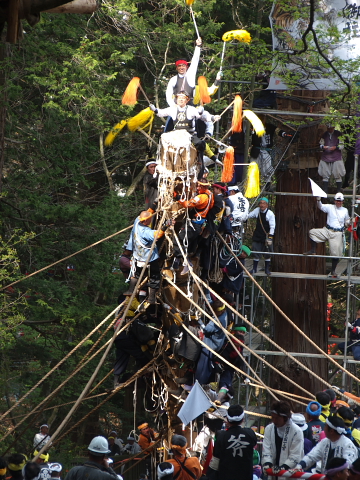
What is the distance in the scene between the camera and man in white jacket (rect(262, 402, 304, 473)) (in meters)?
7.25

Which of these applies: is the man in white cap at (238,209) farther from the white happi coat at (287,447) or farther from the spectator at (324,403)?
the white happi coat at (287,447)

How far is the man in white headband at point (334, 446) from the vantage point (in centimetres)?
663

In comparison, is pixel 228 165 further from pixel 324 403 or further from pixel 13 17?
pixel 13 17

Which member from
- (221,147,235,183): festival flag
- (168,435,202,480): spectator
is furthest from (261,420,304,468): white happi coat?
(221,147,235,183): festival flag

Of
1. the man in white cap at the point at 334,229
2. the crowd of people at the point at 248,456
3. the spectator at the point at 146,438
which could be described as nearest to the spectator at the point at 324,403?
the crowd of people at the point at 248,456

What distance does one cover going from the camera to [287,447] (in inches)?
287

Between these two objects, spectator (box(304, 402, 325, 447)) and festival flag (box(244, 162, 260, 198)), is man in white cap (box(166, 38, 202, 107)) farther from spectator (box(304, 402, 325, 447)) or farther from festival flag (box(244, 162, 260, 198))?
spectator (box(304, 402, 325, 447))

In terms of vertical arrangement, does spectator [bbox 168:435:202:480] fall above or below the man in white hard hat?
below

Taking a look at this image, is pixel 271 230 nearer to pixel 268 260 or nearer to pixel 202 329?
pixel 268 260

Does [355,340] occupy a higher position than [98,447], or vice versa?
[355,340]

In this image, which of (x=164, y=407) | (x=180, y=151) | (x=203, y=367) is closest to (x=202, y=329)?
(x=203, y=367)

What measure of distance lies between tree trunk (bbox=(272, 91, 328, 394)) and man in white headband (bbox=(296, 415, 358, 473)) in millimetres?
8506

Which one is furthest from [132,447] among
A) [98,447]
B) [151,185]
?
[98,447]

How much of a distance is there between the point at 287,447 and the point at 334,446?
669mm
